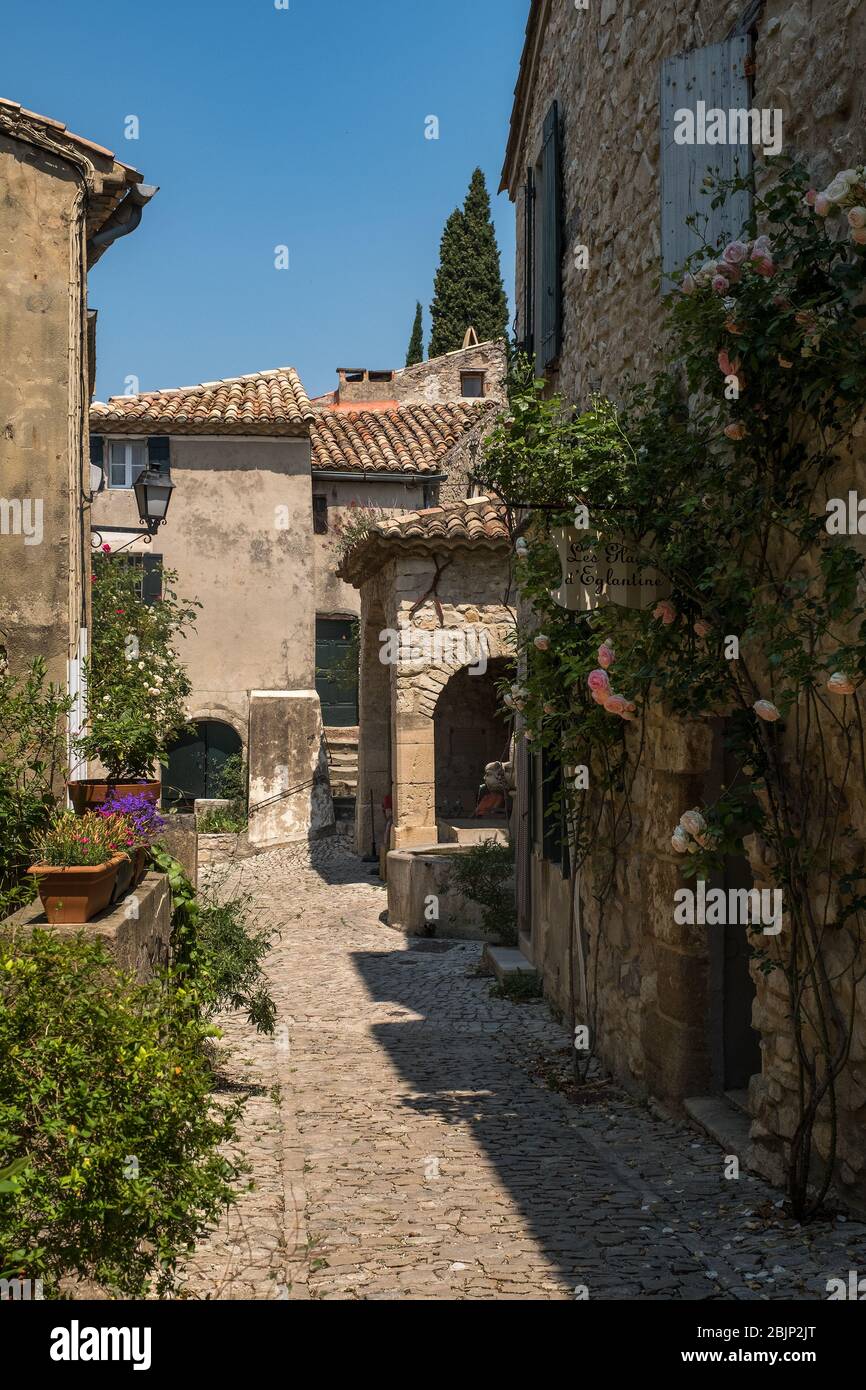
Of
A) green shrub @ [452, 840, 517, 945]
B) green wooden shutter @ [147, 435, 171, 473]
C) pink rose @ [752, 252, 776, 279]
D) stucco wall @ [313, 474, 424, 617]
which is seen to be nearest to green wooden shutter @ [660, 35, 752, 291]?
pink rose @ [752, 252, 776, 279]

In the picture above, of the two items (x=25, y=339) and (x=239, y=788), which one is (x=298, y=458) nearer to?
(x=239, y=788)

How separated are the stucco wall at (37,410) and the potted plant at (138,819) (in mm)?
1297

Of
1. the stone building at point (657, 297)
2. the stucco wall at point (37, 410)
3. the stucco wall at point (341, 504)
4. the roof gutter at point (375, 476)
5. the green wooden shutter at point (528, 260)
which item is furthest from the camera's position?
the stucco wall at point (341, 504)

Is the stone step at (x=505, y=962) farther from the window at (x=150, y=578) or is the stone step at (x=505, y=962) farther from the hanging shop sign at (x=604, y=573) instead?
the window at (x=150, y=578)

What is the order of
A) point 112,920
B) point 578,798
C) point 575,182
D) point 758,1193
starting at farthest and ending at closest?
point 575,182 → point 578,798 → point 112,920 → point 758,1193

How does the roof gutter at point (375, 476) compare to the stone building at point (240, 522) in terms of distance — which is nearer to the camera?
the stone building at point (240, 522)

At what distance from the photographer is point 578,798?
24.8ft

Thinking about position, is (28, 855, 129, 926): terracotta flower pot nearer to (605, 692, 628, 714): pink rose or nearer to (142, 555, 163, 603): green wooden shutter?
(605, 692, 628, 714): pink rose

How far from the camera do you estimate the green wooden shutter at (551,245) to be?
868 centimetres

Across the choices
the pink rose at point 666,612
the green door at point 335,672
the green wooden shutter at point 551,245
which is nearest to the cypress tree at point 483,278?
the green door at point 335,672

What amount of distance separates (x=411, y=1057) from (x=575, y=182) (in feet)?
18.3

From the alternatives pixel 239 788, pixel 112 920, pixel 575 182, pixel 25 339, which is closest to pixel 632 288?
pixel 575 182

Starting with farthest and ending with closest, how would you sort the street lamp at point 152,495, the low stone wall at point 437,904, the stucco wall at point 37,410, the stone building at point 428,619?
the stone building at point 428,619 → the low stone wall at point 437,904 → the street lamp at point 152,495 → the stucco wall at point 37,410

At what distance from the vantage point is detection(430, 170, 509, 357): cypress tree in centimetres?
3481
